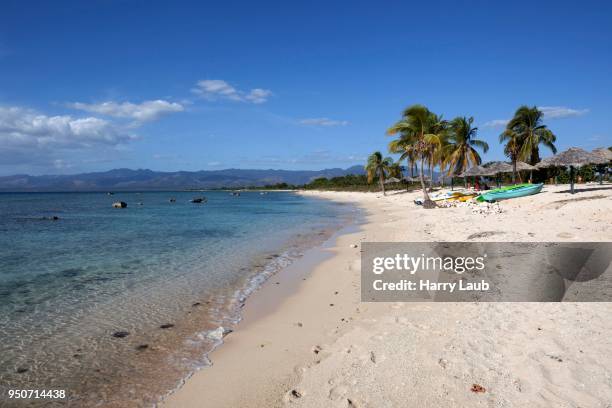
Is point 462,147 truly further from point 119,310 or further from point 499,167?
point 119,310

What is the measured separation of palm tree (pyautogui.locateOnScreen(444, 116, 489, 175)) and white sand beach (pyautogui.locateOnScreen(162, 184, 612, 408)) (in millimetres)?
42203

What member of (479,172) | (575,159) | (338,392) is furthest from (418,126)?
(338,392)

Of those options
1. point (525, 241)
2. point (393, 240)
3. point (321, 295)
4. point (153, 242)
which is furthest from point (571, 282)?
point (153, 242)

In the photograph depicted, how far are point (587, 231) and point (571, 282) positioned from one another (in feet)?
17.3

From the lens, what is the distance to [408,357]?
4.80 meters

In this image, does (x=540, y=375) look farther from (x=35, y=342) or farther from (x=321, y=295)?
(x=35, y=342)

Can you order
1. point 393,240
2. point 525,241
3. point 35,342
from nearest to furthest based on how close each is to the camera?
point 35,342 → point 525,241 → point 393,240

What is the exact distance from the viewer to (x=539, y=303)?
20.8 feet

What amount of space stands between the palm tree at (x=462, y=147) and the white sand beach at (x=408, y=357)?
42.2 meters

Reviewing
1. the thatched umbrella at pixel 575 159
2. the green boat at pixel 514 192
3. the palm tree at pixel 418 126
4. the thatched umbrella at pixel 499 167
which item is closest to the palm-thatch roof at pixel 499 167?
the thatched umbrella at pixel 499 167

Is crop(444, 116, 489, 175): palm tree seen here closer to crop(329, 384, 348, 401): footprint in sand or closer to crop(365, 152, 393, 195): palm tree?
crop(365, 152, 393, 195): palm tree

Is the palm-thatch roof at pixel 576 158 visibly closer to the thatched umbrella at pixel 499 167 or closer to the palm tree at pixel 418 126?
the palm tree at pixel 418 126

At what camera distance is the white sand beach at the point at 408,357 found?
3.89 m

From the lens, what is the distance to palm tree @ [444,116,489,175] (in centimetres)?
4491
